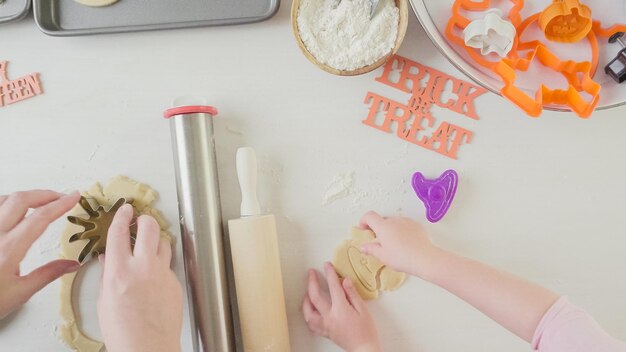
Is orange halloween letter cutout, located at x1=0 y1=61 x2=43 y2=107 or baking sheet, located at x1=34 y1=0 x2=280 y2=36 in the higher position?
baking sheet, located at x1=34 y1=0 x2=280 y2=36

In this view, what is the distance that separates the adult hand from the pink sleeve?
533 mm

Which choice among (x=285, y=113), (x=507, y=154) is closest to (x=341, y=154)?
(x=285, y=113)

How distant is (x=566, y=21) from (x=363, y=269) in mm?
373

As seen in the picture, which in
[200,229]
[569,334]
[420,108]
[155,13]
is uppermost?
[155,13]

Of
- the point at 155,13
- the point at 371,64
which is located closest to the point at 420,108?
the point at 371,64

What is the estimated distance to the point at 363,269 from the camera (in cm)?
67

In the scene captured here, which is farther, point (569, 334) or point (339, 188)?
point (339, 188)

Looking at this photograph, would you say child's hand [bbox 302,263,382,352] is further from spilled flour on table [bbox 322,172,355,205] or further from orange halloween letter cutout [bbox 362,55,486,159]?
orange halloween letter cutout [bbox 362,55,486,159]

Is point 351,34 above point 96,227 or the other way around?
above

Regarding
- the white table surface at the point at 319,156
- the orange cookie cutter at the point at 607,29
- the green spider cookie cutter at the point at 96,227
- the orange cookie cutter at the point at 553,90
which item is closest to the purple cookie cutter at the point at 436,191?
the white table surface at the point at 319,156

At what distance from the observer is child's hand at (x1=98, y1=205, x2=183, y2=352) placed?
569 mm

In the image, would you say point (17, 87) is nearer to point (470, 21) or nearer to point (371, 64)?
point (371, 64)

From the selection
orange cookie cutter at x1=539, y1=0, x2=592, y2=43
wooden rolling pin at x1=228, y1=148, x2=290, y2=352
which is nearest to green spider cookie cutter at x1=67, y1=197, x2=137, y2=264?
wooden rolling pin at x1=228, y1=148, x2=290, y2=352

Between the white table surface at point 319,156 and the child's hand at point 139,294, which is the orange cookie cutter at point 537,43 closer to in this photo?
the white table surface at point 319,156
